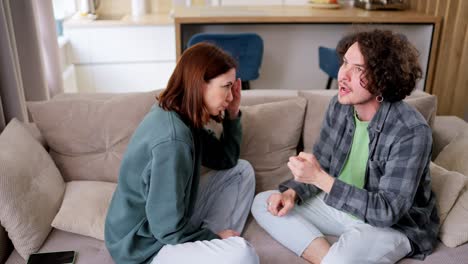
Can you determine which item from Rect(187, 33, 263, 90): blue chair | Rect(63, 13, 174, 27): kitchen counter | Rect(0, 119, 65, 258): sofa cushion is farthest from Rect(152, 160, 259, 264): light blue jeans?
Rect(63, 13, 174, 27): kitchen counter

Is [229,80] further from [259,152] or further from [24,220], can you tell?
[24,220]

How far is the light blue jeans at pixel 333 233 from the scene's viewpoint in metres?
1.43

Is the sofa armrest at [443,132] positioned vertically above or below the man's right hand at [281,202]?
above

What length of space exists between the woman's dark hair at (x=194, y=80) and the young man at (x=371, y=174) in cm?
34

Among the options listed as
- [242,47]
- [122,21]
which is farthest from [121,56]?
[242,47]

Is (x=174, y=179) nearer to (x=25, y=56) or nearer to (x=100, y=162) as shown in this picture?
(x=100, y=162)

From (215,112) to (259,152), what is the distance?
1.82 ft

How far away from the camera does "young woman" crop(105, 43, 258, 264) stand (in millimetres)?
1281

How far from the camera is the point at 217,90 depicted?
4.51 feet

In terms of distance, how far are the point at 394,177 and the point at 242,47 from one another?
1.68 metres

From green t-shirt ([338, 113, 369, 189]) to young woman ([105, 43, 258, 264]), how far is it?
0.47 metres

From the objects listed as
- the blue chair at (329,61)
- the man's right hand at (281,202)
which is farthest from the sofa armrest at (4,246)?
the blue chair at (329,61)

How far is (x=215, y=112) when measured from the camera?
1.44 m

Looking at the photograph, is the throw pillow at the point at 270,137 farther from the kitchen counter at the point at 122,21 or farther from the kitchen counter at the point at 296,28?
the kitchen counter at the point at 122,21
